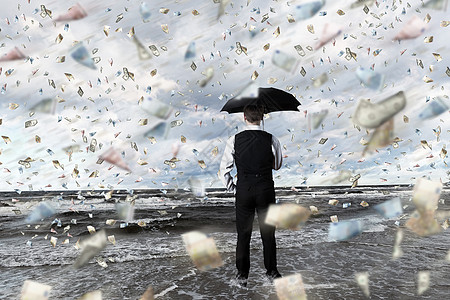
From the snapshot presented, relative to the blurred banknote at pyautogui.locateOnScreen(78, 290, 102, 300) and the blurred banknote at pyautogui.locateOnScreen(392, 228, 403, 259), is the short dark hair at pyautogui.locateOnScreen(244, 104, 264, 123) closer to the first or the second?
the blurred banknote at pyautogui.locateOnScreen(78, 290, 102, 300)

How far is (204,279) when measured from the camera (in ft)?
14.9

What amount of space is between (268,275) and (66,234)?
922 centimetres

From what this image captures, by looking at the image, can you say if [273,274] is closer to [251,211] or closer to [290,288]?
[290,288]

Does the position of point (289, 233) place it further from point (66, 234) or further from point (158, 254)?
point (66, 234)

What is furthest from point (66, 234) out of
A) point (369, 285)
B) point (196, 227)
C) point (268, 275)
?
point (369, 285)

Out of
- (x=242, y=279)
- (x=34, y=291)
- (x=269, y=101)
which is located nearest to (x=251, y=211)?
(x=242, y=279)

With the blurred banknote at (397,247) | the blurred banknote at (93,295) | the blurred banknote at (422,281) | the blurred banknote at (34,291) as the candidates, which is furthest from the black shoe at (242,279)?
the blurred banknote at (397,247)

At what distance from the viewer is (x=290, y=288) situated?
4055mm

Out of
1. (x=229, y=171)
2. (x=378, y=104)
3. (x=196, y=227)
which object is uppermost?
(x=378, y=104)

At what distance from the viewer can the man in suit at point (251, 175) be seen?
366cm

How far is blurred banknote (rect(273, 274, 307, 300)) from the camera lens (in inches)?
148

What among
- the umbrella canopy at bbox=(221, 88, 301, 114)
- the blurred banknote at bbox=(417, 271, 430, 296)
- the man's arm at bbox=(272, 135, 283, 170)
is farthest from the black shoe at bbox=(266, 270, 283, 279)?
the umbrella canopy at bbox=(221, 88, 301, 114)

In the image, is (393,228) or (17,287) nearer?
(17,287)

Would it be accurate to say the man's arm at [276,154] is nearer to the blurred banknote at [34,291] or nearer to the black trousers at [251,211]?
the black trousers at [251,211]
